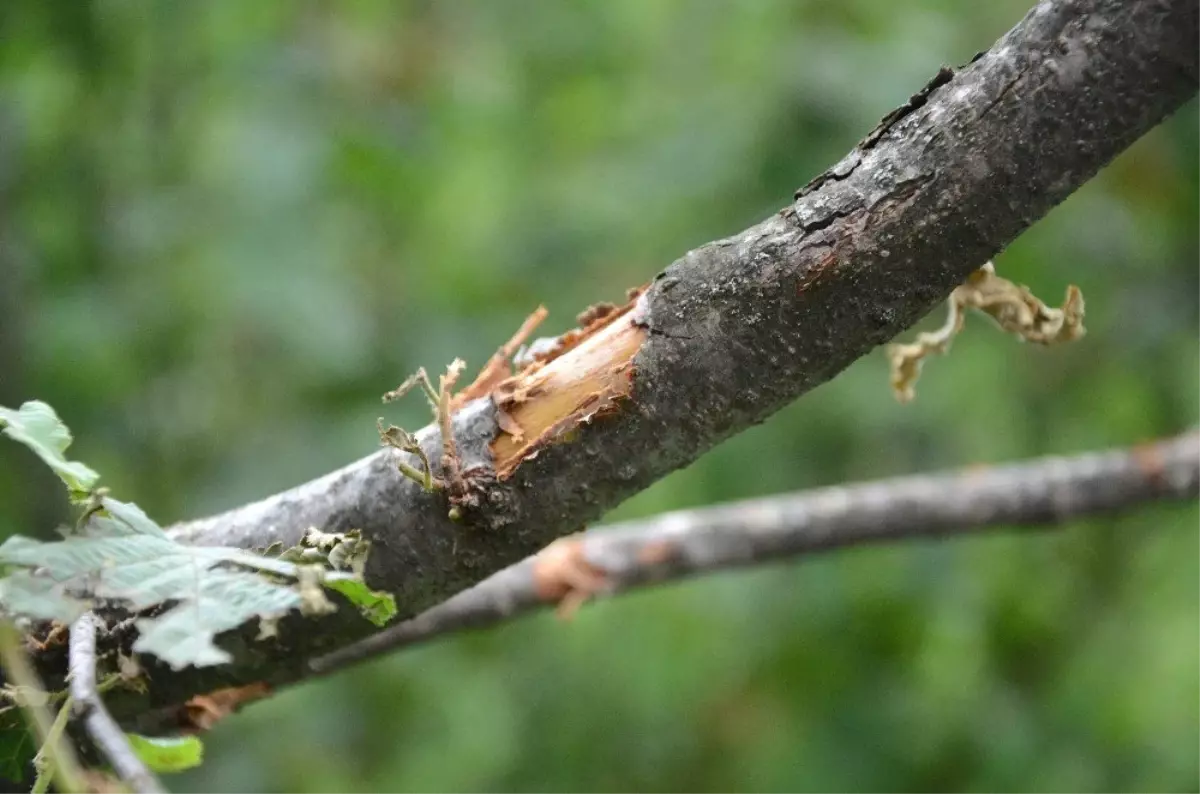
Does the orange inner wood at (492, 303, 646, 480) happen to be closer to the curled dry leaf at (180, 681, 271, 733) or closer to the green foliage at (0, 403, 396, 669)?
the green foliage at (0, 403, 396, 669)

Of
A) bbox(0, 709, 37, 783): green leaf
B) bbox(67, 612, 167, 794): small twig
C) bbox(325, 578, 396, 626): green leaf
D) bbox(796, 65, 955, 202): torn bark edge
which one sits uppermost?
bbox(796, 65, 955, 202): torn bark edge

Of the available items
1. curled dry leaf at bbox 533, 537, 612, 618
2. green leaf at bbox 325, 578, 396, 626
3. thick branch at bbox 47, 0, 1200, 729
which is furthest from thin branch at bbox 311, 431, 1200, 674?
green leaf at bbox 325, 578, 396, 626

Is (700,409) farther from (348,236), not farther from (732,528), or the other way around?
(348,236)

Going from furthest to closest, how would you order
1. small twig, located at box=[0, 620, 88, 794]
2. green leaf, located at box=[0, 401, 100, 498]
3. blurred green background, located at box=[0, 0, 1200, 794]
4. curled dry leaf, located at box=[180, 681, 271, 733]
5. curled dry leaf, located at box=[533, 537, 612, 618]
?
blurred green background, located at box=[0, 0, 1200, 794] < curled dry leaf, located at box=[533, 537, 612, 618] < curled dry leaf, located at box=[180, 681, 271, 733] < green leaf, located at box=[0, 401, 100, 498] < small twig, located at box=[0, 620, 88, 794]

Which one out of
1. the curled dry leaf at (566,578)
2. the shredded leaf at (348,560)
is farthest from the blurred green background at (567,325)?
the shredded leaf at (348,560)

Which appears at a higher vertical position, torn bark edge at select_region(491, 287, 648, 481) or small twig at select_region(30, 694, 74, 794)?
torn bark edge at select_region(491, 287, 648, 481)

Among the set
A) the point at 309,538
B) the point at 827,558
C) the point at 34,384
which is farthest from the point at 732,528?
the point at 34,384

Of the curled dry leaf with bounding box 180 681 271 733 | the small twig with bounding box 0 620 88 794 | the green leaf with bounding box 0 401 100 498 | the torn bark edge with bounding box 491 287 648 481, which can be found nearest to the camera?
the small twig with bounding box 0 620 88 794

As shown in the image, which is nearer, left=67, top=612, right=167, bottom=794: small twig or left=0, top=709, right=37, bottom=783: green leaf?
left=67, top=612, right=167, bottom=794: small twig
